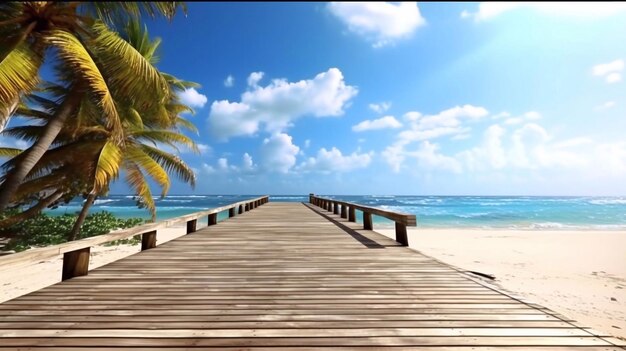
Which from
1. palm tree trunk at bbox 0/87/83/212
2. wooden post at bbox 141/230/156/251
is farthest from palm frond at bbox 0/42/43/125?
wooden post at bbox 141/230/156/251

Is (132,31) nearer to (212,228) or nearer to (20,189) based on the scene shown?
(20,189)

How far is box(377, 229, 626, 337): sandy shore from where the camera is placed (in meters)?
7.63

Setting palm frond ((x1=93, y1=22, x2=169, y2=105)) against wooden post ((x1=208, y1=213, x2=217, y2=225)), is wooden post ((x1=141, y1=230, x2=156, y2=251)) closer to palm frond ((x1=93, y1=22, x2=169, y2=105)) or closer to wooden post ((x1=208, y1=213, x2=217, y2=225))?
wooden post ((x1=208, y1=213, x2=217, y2=225))

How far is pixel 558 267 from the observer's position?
12.9 metres

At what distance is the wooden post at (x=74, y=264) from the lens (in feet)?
13.6

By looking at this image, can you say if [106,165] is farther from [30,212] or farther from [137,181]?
[30,212]

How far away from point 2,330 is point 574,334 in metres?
4.84

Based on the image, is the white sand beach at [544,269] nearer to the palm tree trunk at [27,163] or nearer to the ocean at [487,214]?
the palm tree trunk at [27,163]

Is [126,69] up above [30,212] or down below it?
above

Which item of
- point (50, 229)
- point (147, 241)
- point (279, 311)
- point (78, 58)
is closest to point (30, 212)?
point (50, 229)

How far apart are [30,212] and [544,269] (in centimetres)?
2088

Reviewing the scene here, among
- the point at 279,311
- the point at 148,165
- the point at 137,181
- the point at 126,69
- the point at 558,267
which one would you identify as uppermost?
the point at 126,69

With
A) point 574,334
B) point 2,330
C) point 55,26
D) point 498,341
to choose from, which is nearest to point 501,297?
point 574,334

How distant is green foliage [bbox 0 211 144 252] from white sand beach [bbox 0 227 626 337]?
3.30ft
